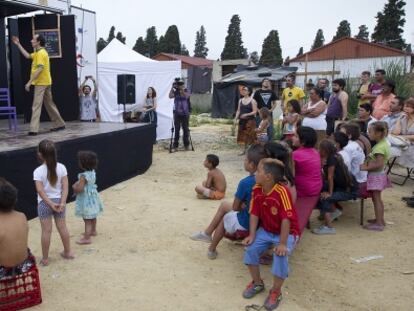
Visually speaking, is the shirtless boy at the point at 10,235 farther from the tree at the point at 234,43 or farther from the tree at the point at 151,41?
the tree at the point at 151,41

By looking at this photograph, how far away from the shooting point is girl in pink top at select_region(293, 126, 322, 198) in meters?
4.34

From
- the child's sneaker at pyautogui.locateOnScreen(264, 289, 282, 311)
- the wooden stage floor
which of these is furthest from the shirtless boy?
the wooden stage floor

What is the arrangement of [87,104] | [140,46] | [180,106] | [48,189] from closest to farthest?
[48,189], [87,104], [180,106], [140,46]

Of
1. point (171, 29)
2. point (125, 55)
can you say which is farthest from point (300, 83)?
point (171, 29)

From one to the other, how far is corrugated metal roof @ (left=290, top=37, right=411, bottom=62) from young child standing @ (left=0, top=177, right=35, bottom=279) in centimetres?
3608

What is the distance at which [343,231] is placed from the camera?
4.91 metres

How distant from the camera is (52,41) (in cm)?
878

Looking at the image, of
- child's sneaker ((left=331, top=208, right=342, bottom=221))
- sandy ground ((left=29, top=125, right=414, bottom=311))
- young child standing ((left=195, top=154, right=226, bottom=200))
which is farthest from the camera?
young child standing ((left=195, top=154, right=226, bottom=200))

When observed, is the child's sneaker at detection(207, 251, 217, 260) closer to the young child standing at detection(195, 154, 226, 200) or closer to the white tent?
the young child standing at detection(195, 154, 226, 200)

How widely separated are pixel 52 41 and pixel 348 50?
35547 millimetres

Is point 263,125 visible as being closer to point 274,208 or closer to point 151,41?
point 274,208

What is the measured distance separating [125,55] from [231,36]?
54165 mm

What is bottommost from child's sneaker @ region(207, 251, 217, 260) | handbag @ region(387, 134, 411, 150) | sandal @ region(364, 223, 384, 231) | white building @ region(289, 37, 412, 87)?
child's sneaker @ region(207, 251, 217, 260)

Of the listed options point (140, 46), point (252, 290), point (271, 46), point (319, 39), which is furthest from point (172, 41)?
point (252, 290)
